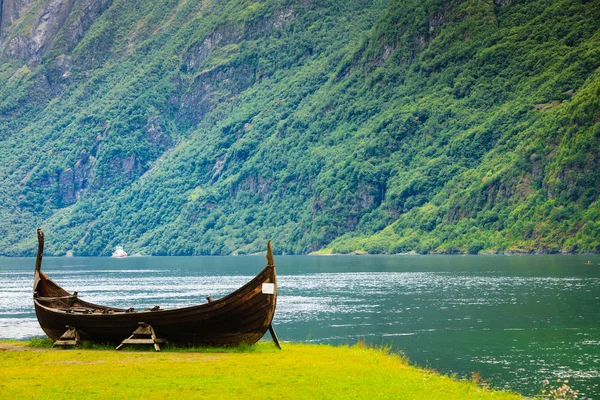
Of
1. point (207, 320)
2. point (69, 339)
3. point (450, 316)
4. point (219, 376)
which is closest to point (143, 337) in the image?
point (207, 320)

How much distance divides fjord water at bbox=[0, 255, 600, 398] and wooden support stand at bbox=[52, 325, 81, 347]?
59.9 feet

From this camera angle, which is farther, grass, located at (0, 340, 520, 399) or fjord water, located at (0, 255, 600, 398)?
fjord water, located at (0, 255, 600, 398)

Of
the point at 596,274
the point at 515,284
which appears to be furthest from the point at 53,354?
the point at 596,274

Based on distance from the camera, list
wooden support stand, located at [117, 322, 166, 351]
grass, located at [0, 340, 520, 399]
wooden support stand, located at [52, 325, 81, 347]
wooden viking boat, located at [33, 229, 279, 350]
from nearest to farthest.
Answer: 1. grass, located at [0, 340, 520, 399]
2. wooden viking boat, located at [33, 229, 279, 350]
3. wooden support stand, located at [117, 322, 166, 351]
4. wooden support stand, located at [52, 325, 81, 347]

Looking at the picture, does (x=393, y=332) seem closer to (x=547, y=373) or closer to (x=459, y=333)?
(x=459, y=333)

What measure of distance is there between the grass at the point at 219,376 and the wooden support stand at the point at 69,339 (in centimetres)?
87

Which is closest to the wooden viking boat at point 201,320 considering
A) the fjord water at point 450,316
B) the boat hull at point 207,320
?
the boat hull at point 207,320

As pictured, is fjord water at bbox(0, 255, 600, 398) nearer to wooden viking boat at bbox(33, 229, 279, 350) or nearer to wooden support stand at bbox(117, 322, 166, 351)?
wooden viking boat at bbox(33, 229, 279, 350)

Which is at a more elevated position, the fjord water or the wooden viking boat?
the wooden viking boat

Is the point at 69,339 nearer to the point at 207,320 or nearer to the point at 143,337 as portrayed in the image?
the point at 143,337

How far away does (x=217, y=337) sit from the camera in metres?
43.4

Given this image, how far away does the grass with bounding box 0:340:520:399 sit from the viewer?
3272cm

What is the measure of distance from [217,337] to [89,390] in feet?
36.3

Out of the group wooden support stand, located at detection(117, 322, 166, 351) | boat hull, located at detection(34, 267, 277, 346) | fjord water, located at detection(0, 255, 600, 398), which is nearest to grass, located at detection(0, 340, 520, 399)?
wooden support stand, located at detection(117, 322, 166, 351)
